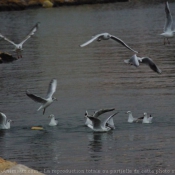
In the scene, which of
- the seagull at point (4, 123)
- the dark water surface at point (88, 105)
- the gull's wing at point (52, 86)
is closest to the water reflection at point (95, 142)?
the dark water surface at point (88, 105)

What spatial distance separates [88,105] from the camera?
24.4m

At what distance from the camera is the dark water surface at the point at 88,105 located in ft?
58.9

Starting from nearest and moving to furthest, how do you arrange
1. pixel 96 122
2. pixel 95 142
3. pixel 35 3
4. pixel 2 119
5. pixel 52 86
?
pixel 95 142 < pixel 96 122 < pixel 2 119 < pixel 52 86 < pixel 35 3

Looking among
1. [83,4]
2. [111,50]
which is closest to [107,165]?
[111,50]

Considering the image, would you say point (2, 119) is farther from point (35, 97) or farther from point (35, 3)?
point (35, 3)

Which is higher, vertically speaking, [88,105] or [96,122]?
[96,122]

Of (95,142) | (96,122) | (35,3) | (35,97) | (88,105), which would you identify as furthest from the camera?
(35,3)

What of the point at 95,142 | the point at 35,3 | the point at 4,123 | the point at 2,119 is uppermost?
the point at 95,142

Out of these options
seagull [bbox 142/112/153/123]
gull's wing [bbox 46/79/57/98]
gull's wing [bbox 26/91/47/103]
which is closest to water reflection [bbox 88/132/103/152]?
seagull [bbox 142/112/153/123]

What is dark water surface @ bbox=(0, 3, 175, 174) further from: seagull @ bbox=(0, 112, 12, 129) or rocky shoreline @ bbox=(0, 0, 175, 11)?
rocky shoreline @ bbox=(0, 0, 175, 11)

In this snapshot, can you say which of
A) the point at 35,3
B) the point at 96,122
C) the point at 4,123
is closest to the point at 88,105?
the point at 4,123

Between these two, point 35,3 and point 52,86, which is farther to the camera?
point 35,3

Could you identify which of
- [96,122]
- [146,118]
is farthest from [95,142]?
[146,118]

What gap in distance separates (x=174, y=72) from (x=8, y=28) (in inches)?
1267
